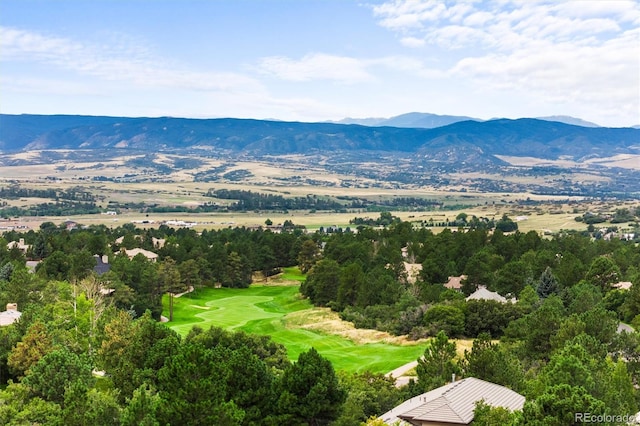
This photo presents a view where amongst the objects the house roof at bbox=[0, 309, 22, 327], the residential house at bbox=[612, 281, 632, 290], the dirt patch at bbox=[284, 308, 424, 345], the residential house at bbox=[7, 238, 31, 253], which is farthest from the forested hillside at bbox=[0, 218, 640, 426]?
the residential house at bbox=[7, 238, 31, 253]

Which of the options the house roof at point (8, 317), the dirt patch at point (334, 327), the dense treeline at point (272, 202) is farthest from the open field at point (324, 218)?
the house roof at point (8, 317)

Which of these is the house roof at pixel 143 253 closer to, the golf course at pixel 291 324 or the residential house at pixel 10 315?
the golf course at pixel 291 324

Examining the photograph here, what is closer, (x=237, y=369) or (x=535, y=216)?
(x=237, y=369)

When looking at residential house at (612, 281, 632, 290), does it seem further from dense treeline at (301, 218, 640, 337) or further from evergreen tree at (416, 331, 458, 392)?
evergreen tree at (416, 331, 458, 392)

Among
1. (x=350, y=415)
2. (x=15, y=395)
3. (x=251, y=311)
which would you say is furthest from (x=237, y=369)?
(x=251, y=311)

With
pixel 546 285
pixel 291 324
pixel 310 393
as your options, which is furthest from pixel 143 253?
pixel 310 393

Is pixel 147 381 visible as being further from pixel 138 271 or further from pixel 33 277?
pixel 138 271
